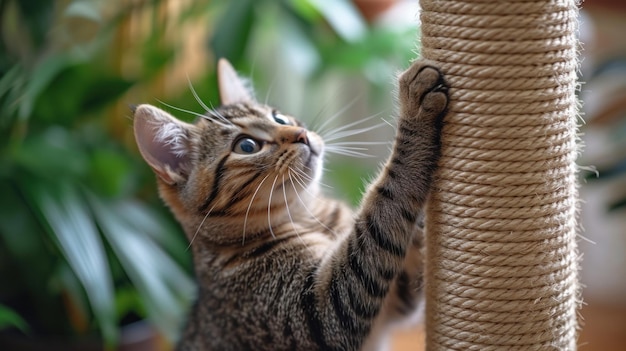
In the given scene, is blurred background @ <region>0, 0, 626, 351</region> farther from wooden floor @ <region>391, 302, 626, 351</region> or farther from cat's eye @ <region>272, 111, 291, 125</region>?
cat's eye @ <region>272, 111, 291, 125</region>

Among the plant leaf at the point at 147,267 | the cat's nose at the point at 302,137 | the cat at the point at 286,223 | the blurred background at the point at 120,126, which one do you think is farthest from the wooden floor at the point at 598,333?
the cat's nose at the point at 302,137

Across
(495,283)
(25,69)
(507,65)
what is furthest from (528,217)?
(25,69)

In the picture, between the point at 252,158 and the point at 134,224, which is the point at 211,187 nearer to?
the point at 252,158

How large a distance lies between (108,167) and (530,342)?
109 cm

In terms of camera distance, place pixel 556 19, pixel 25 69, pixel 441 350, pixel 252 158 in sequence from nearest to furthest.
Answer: pixel 556 19 → pixel 441 350 → pixel 252 158 → pixel 25 69

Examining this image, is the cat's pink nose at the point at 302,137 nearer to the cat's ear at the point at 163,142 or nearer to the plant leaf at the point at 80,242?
the cat's ear at the point at 163,142

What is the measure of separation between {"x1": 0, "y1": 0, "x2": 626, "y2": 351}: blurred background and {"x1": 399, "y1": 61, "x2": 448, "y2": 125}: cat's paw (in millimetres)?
407

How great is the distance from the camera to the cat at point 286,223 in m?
1.06

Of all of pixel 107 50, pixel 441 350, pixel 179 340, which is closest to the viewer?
pixel 441 350

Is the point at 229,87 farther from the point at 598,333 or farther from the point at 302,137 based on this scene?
the point at 598,333

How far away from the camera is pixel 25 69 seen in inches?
65.9

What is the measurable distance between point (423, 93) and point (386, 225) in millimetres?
191

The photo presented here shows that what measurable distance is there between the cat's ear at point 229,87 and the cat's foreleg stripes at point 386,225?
45 cm

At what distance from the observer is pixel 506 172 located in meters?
0.99
